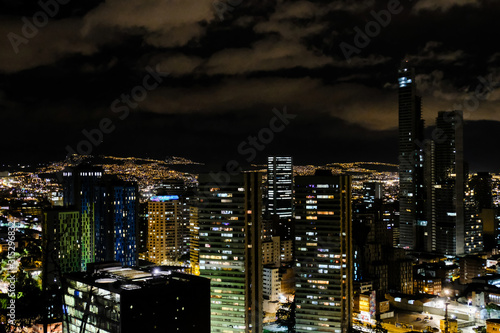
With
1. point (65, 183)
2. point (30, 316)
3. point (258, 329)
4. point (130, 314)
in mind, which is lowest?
point (258, 329)

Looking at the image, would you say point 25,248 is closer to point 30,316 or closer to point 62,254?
point 62,254

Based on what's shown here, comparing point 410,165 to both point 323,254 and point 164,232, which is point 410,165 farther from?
point 323,254

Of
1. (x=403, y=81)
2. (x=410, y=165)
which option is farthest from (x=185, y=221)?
(x=403, y=81)

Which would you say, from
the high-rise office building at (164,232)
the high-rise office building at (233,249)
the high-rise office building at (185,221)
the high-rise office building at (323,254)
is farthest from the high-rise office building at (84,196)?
the high-rise office building at (323,254)

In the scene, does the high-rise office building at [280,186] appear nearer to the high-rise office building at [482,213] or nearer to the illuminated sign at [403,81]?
the illuminated sign at [403,81]

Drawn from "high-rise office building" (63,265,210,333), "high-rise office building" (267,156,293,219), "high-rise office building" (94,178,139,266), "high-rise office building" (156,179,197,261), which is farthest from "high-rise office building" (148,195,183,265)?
"high-rise office building" (63,265,210,333)

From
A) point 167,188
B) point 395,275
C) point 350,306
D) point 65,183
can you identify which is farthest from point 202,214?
point 167,188
